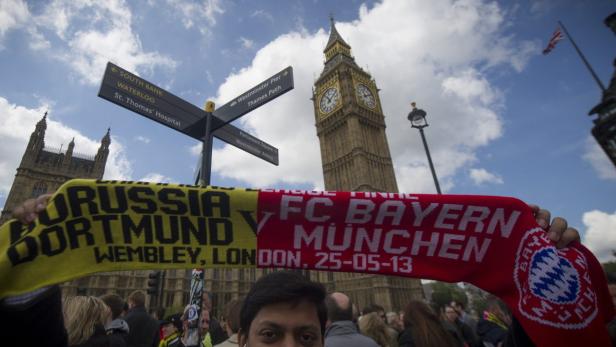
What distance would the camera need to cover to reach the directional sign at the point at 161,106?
3984 mm

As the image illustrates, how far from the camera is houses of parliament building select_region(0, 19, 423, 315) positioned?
3469 cm

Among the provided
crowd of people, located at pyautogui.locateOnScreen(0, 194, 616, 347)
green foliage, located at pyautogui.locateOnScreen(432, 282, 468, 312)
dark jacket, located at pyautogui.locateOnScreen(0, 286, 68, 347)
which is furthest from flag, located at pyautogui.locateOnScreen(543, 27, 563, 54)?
dark jacket, located at pyautogui.locateOnScreen(0, 286, 68, 347)

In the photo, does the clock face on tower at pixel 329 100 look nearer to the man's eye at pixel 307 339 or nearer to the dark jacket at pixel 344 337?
the dark jacket at pixel 344 337

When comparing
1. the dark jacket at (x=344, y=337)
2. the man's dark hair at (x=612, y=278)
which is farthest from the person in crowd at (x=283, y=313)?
the man's dark hair at (x=612, y=278)

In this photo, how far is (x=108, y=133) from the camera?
39.3 metres

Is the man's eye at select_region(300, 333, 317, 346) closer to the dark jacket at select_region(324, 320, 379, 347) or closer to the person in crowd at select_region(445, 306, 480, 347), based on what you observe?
the dark jacket at select_region(324, 320, 379, 347)

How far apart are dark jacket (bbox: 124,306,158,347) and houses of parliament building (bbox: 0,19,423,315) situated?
34731 millimetres

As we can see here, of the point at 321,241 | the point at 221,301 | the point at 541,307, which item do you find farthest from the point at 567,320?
the point at 221,301

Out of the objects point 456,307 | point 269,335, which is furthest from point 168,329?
point 456,307

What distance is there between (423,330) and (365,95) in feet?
148

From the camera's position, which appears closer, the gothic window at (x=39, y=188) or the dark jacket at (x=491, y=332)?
the dark jacket at (x=491, y=332)

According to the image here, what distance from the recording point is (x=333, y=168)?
44281 mm

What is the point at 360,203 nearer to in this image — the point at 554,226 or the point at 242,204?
the point at 242,204

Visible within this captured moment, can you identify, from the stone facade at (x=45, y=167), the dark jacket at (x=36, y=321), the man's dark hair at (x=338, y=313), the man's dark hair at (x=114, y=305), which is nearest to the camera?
the dark jacket at (x=36, y=321)
